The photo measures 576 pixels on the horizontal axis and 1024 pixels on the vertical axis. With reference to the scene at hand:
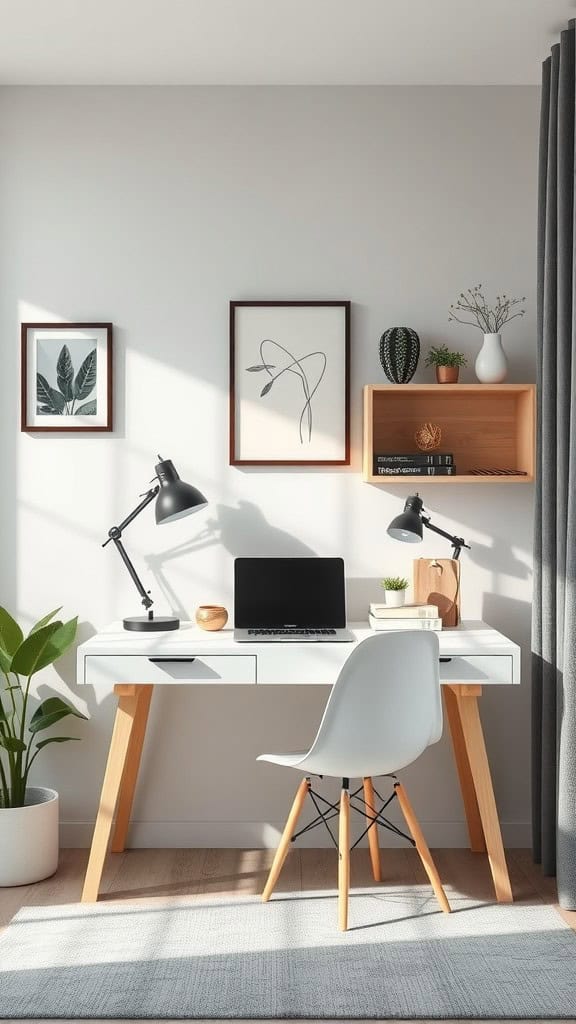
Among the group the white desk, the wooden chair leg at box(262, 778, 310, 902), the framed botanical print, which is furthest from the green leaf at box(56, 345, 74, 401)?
the wooden chair leg at box(262, 778, 310, 902)

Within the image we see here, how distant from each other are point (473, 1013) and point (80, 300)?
2604mm

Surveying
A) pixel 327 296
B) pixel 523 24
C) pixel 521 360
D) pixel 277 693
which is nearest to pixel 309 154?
pixel 327 296

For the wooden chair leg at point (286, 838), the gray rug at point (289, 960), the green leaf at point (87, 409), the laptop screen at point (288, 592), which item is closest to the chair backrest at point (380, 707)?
the wooden chair leg at point (286, 838)

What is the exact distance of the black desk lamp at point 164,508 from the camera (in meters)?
3.21

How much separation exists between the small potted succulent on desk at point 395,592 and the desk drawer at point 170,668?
1.94 feet

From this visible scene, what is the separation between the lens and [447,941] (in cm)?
275

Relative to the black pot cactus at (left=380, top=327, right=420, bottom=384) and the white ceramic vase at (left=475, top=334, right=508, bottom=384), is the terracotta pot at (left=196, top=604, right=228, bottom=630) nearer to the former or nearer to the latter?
the black pot cactus at (left=380, top=327, right=420, bottom=384)

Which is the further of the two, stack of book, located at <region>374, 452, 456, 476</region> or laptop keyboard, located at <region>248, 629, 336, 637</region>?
stack of book, located at <region>374, 452, 456, 476</region>

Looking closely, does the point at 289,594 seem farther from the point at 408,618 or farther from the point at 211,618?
the point at 408,618

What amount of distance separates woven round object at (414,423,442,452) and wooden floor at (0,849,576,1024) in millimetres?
1438

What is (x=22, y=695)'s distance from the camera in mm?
3578

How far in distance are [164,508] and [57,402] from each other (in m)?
0.68

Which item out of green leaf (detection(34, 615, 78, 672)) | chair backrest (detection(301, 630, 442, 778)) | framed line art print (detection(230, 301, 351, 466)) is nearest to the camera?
chair backrest (detection(301, 630, 442, 778))

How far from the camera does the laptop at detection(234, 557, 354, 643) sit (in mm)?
3377
